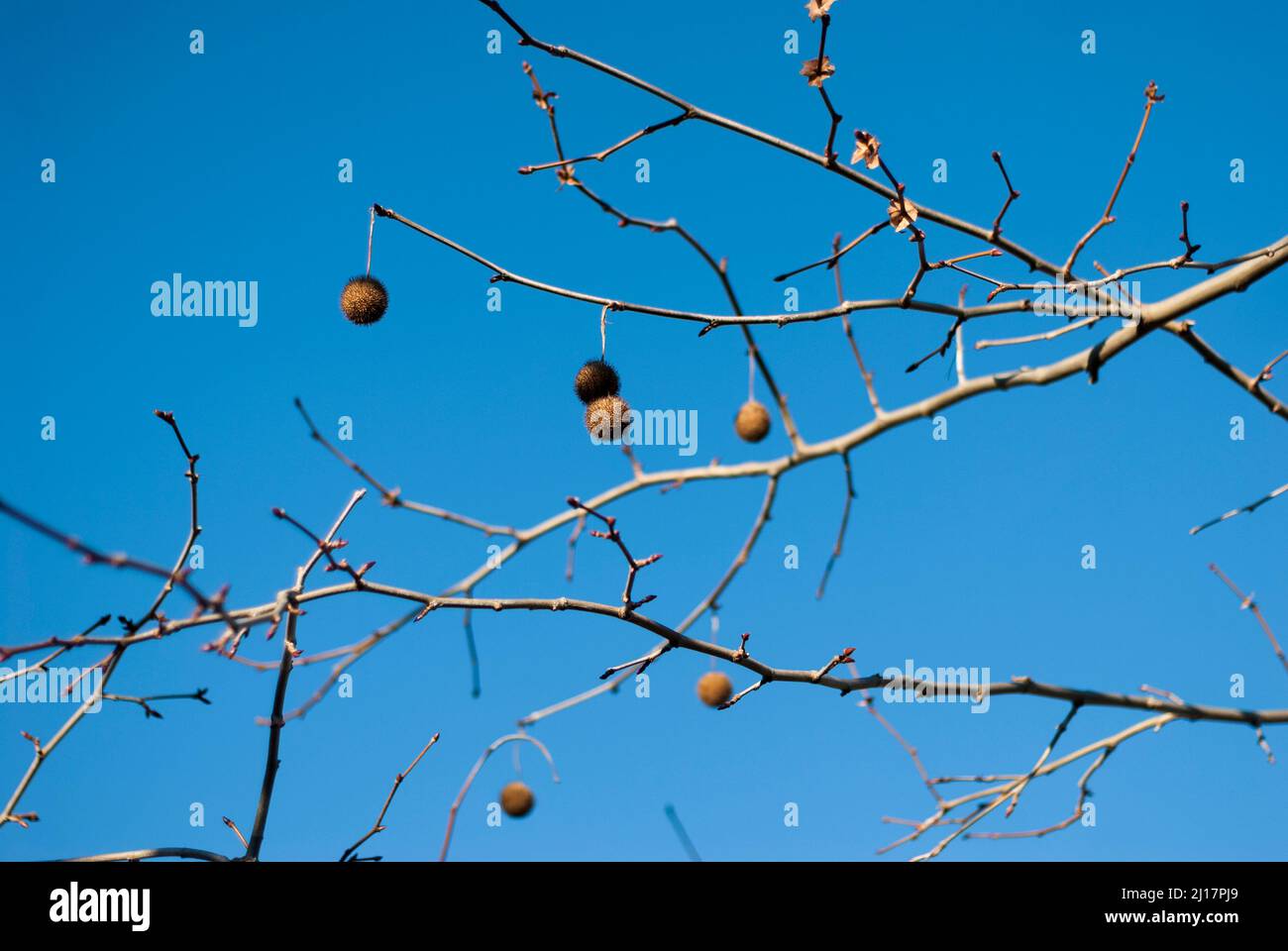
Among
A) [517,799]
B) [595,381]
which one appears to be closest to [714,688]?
[517,799]

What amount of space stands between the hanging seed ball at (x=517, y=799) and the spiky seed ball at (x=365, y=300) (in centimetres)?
252

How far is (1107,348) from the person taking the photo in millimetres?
3021

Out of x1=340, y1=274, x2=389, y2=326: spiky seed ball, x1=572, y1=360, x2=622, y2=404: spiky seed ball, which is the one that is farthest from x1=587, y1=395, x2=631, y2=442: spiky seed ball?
x1=340, y1=274, x2=389, y2=326: spiky seed ball

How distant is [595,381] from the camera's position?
4.62m

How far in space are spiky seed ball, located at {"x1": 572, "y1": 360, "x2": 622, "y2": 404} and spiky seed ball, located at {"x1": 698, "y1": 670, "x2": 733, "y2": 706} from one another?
1.31 meters

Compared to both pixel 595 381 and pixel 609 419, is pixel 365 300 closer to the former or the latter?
pixel 595 381

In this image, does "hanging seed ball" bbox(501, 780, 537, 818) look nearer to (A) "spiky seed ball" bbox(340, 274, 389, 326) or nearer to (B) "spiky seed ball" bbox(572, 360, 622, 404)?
(B) "spiky seed ball" bbox(572, 360, 622, 404)

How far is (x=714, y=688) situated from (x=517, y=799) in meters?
0.78

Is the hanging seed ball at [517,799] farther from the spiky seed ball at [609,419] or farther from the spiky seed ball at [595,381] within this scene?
the spiky seed ball at [595,381]

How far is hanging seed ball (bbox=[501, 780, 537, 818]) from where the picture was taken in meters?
3.83
